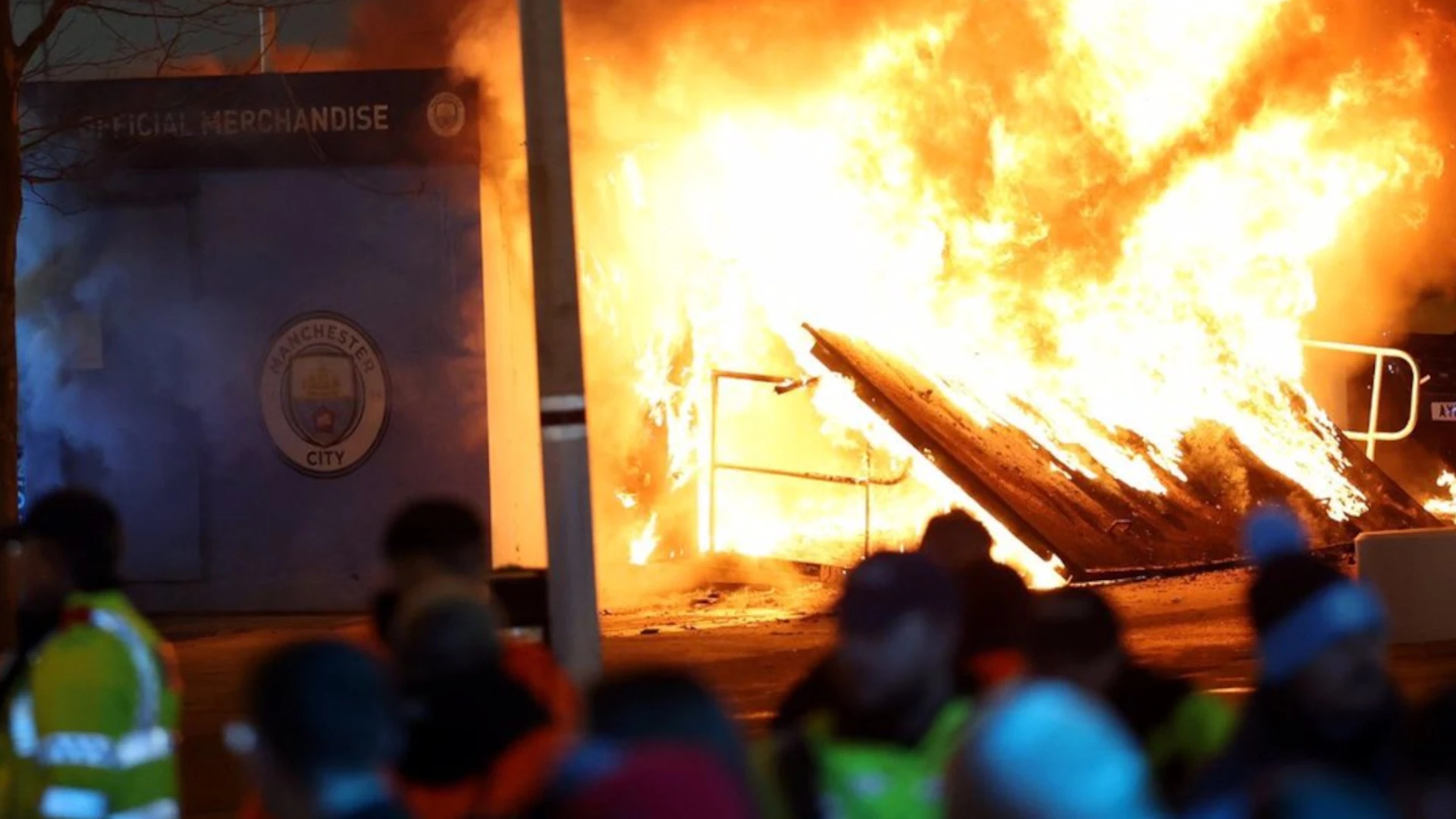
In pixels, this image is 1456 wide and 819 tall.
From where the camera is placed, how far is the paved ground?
1077cm

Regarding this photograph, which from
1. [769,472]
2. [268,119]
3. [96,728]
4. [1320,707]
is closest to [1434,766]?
[1320,707]

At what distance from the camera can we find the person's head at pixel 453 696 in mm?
3945

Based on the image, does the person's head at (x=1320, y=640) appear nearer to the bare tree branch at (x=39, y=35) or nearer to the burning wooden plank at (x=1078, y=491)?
the bare tree branch at (x=39, y=35)

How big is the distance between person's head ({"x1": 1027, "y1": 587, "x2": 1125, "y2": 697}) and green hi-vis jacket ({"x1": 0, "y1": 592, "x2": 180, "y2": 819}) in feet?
6.53

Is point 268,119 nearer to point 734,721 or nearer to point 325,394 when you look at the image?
point 325,394

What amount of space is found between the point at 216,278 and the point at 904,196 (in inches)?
237

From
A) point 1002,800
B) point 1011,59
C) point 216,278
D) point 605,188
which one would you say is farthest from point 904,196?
point 1002,800

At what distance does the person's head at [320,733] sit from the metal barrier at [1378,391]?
56.4ft

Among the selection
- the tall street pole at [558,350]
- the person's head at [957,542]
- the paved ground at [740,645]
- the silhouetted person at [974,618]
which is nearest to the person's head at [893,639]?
the silhouetted person at [974,618]

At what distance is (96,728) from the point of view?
14.0ft

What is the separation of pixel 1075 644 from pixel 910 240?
13.4 meters

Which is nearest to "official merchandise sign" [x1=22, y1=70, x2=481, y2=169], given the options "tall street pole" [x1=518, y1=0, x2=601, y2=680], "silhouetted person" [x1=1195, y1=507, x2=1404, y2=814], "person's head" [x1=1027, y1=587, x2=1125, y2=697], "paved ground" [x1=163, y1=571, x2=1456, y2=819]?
"paved ground" [x1=163, y1=571, x2=1456, y2=819]

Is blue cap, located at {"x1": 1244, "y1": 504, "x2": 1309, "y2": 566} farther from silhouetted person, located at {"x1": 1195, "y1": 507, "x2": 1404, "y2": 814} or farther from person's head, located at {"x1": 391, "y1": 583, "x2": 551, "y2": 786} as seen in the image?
person's head, located at {"x1": 391, "y1": 583, "x2": 551, "y2": 786}

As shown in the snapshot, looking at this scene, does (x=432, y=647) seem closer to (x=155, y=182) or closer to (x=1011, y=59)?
(x=155, y=182)
